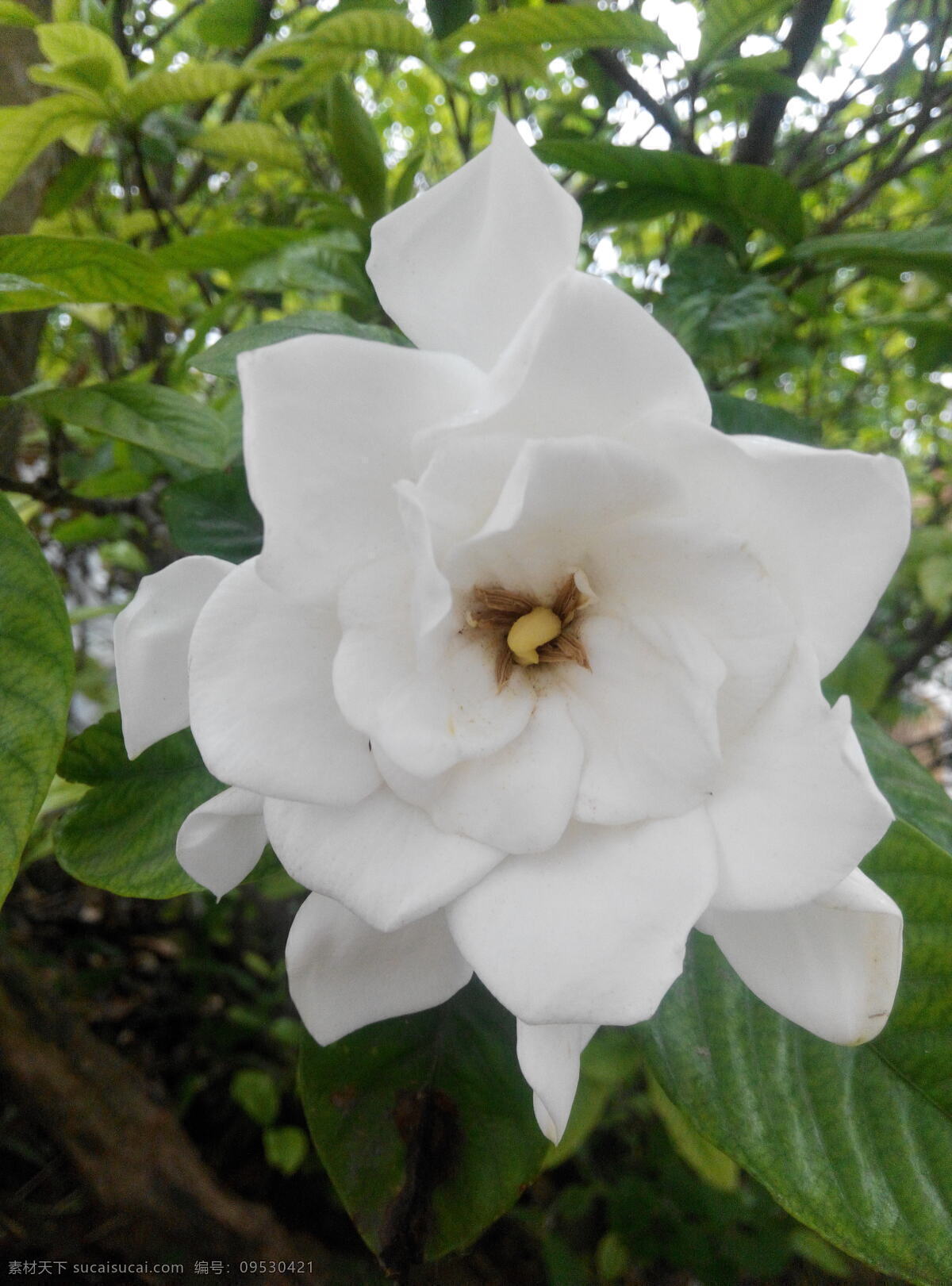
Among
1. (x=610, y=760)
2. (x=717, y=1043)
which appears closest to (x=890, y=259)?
(x=610, y=760)

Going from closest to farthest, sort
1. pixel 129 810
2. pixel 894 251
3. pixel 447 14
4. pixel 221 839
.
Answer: pixel 221 839
pixel 129 810
pixel 894 251
pixel 447 14

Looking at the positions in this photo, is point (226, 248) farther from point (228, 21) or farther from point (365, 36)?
point (228, 21)

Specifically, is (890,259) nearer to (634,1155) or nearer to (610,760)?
(610,760)

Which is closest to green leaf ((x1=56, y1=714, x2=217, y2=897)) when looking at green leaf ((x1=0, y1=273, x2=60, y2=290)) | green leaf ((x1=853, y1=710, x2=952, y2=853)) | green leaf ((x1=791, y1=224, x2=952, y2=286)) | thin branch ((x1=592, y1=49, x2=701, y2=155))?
green leaf ((x1=0, y1=273, x2=60, y2=290))

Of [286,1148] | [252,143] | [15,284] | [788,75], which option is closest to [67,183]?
[252,143]

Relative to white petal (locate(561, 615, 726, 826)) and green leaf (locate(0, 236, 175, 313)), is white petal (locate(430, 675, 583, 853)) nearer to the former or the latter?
white petal (locate(561, 615, 726, 826))

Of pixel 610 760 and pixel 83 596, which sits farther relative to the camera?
pixel 83 596

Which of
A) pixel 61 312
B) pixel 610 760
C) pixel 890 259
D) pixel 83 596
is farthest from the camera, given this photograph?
pixel 83 596
